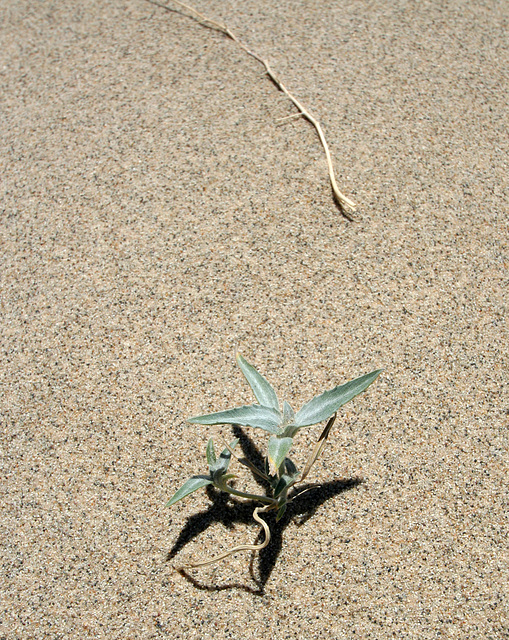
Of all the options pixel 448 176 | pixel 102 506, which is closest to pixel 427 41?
pixel 448 176

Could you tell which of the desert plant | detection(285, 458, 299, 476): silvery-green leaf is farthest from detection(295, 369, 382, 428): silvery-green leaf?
detection(285, 458, 299, 476): silvery-green leaf

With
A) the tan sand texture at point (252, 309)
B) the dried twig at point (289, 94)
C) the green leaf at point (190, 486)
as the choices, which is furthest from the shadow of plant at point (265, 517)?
the dried twig at point (289, 94)

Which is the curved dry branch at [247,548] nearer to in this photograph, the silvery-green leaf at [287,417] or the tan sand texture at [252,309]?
the tan sand texture at [252,309]

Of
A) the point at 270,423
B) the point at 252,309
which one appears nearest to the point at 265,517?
the point at 270,423

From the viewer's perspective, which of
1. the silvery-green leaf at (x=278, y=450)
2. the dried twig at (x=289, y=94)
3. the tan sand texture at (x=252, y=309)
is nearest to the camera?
the silvery-green leaf at (x=278, y=450)

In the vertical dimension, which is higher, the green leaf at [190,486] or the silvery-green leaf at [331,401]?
the silvery-green leaf at [331,401]

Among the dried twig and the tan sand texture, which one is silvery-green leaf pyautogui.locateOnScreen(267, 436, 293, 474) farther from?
the dried twig

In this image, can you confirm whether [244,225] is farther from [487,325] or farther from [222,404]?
[487,325]
